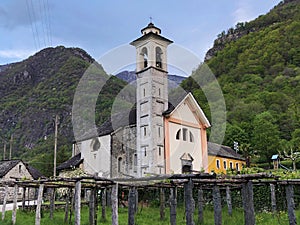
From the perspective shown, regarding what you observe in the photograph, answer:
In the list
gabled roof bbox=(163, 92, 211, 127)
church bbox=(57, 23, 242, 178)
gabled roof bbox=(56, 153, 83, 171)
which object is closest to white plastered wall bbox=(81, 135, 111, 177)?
A: church bbox=(57, 23, 242, 178)

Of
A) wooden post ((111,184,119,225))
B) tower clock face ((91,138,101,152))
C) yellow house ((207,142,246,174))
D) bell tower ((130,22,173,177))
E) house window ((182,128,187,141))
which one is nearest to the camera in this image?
wooden post ((111,184,119,225))

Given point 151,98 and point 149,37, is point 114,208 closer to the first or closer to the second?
point 151,98

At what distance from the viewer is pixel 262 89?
8206cm

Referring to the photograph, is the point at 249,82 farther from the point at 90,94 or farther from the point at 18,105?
the point at 18,105

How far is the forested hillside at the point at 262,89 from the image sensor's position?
62875 millimetres

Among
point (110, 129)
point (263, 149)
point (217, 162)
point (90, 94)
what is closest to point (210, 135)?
point (263, 149)

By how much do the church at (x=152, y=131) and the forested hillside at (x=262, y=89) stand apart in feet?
76.3

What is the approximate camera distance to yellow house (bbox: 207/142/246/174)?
150 feet

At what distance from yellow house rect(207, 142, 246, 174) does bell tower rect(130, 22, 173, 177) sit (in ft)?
36.4

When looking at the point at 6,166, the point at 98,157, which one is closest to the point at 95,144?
the point at 98,157

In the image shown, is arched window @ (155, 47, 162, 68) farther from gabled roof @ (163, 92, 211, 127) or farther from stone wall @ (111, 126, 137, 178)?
stone wall @ (111, 126, 137, 178)

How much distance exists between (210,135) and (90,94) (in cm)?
2100

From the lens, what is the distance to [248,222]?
43.9ft

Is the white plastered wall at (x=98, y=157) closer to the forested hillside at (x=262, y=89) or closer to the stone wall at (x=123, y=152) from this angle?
the stone wall at (x=123, y=152)
